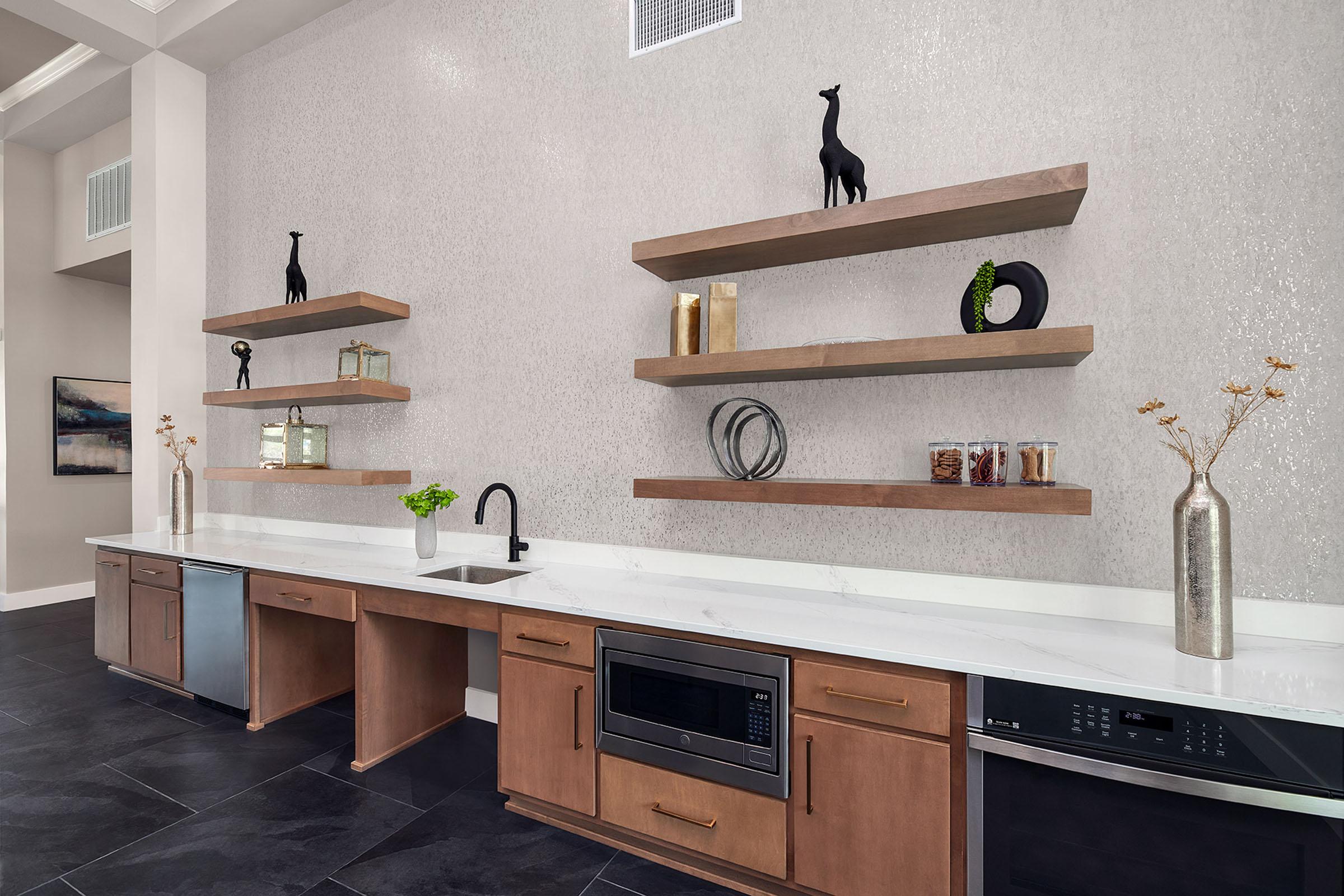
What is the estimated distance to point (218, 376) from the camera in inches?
160

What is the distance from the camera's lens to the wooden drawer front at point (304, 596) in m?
2.57

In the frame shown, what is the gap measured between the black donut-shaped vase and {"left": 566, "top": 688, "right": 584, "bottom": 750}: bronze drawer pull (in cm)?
165

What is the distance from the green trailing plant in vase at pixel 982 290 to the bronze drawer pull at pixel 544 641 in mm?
1601

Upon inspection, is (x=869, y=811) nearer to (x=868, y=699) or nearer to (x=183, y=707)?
(x=868, y=699)

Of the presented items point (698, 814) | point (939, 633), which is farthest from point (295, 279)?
point (939, 633)

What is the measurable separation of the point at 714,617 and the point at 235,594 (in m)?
2.34

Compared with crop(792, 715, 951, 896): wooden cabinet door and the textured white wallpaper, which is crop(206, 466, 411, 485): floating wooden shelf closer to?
the textured white wallpaper

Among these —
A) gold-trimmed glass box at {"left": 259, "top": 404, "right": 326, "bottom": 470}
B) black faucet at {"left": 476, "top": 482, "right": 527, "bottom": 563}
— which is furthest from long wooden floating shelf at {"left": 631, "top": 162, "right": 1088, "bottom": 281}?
gold-trimmed glass box at {"left": 259, "top": 404, "right": 326, "bottom": 470}

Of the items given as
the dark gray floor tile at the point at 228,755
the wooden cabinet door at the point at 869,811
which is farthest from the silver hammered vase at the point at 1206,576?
the dark gray floor tile at the point at 228,755

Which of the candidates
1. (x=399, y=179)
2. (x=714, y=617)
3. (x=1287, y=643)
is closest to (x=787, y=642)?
(x=714, y=617)

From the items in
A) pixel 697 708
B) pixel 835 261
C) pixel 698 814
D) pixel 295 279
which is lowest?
pixel 698 814

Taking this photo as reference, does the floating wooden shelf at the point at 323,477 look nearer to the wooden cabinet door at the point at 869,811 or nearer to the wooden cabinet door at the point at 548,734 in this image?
the wooden cabinet door at the point at 548,734

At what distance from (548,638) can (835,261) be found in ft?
5.45

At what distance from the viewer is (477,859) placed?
2.02m
